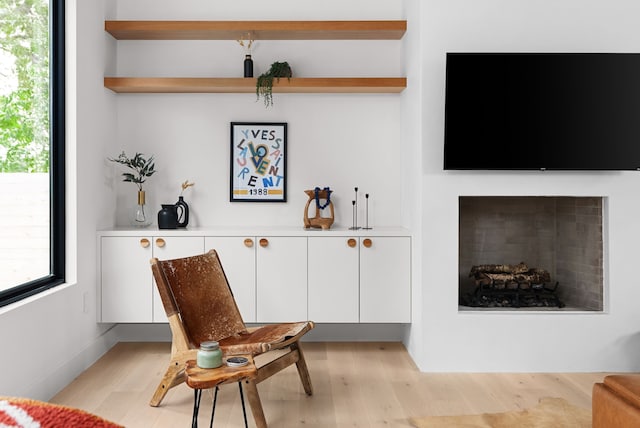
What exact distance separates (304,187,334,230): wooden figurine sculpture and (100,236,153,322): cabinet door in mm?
1137

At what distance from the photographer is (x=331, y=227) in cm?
441

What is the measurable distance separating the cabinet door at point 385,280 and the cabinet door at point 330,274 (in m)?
0.07

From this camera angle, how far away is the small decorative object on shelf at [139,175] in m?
4.21

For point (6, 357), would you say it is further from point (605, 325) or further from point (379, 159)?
point (605, 325)

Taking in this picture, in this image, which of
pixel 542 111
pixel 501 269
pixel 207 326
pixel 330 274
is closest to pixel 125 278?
pixel 207 326

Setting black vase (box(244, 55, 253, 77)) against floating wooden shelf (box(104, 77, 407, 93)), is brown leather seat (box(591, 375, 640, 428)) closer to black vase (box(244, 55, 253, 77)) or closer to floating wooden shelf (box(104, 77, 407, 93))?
floating wooden shelf (box(104, 77, 407, 93))

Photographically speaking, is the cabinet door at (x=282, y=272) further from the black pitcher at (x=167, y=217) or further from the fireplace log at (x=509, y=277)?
the fireplace log at (x=509, y=277)

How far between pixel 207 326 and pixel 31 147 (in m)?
1.38

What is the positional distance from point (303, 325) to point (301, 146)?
1.70 meters

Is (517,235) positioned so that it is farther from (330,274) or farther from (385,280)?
(330,274)

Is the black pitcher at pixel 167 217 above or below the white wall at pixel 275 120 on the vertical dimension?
below

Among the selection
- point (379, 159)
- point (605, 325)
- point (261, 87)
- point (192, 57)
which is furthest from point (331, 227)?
point (605, 325)

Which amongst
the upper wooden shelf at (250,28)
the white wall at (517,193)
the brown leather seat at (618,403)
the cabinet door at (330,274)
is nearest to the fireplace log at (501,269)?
the white wall at (517,193)

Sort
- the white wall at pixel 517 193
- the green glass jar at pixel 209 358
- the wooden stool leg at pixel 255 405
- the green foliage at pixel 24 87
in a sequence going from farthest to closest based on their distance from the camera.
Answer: the white wall at pixel 517 193
the green foliage at pixel 24 87
the wooden stool leg at pixel 255 405
the green glass jar at pixel 209 358
